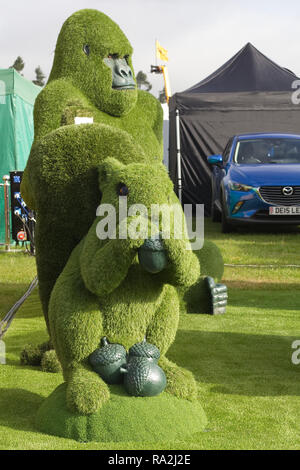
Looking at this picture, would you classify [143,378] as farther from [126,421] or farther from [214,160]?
[214,160]

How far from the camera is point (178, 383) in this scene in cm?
334

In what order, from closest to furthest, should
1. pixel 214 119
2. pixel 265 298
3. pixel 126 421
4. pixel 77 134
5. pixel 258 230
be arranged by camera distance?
pixel 126 421
pixel 77 134
pixel 265 298
pixel 258 230
pixel 214 119

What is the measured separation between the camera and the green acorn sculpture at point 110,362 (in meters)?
3.22

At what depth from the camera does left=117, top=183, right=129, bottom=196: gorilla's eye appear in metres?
3.34

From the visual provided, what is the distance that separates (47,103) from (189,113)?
9.45 metres

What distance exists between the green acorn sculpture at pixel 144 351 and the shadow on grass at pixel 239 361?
2.53 ft

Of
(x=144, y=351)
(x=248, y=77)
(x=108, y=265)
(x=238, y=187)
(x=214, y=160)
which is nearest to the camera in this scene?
(x=108, y=265)

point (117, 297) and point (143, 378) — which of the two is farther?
point (117, 297)

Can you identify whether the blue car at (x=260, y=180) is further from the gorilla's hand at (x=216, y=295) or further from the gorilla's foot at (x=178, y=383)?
the gorilla's foot at (x=178, y=383)

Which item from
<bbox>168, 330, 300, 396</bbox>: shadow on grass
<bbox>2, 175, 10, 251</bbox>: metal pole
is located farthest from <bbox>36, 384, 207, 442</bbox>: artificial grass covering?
<bbox>2, 175, 10, 251</bbox>: metal pole

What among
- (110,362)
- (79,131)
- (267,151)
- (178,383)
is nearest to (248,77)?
(267,151)

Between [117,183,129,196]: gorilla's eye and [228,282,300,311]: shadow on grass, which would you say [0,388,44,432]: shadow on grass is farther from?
[228,282,300,311]: shadow on grass

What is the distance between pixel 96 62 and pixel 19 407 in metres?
2.28

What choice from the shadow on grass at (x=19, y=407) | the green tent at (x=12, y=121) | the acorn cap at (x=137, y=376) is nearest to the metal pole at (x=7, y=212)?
the green tent at (x=12, y=121)
